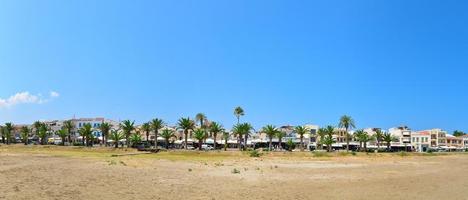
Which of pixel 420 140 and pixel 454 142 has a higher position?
pixel 420 140

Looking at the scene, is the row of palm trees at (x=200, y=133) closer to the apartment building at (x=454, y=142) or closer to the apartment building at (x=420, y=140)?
the apartment building at (x=420, y=140)

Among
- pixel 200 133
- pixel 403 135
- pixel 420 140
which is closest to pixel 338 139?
pixel 403 135

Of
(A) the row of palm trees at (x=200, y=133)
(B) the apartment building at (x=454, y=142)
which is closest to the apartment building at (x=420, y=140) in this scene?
(B) the apartment building at (x=454, y=142)

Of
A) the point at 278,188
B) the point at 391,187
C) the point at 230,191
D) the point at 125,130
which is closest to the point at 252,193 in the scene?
the point at 230,191

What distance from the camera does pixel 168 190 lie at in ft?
86.1

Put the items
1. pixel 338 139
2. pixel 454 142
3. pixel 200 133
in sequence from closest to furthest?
pixel 200 133
pixel 338 139
pixel 454 142

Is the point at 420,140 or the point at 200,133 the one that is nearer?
the point at 200,133

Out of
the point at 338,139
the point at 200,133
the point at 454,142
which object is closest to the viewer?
the point at 200,133

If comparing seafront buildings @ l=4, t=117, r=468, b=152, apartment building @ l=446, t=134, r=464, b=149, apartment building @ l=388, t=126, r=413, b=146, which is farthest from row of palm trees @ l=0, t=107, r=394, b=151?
apartment building @ l=446, t=134, r=464, b=149

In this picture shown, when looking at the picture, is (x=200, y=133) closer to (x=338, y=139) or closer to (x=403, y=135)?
(x=338, y=139)

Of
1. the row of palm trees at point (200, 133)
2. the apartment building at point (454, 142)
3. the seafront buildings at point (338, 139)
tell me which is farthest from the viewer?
the apartment building at point (454, 142)

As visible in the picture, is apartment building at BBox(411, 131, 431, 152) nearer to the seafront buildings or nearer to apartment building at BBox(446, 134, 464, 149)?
the seafront buildings

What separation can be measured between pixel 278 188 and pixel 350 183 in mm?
7336

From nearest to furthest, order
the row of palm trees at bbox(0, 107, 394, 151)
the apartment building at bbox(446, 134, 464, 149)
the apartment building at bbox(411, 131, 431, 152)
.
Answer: the row of palm trees at bbox(0, 107, 394, 151) → the apartment building at bbox(411, 131, 431, 152) → the apartment building at bbox(446, 134, 464, 149)
